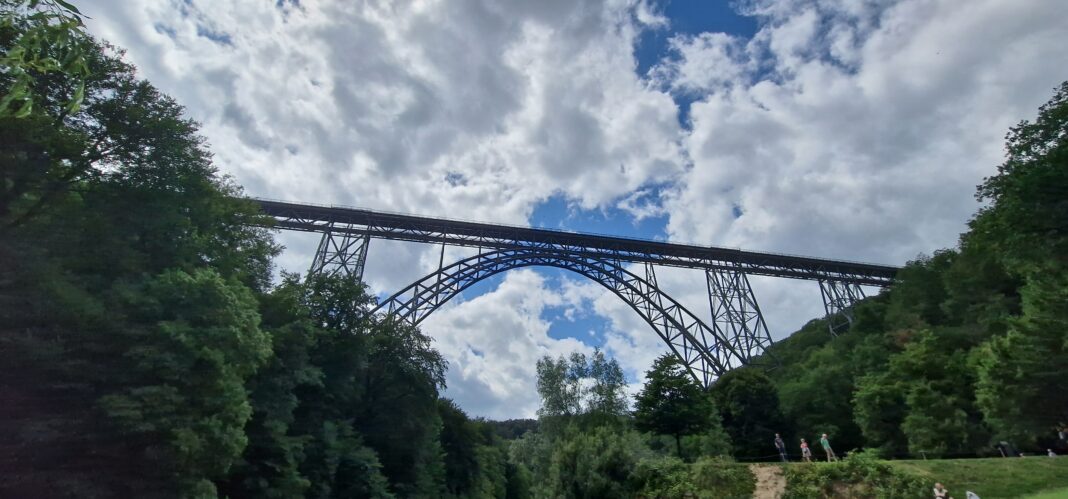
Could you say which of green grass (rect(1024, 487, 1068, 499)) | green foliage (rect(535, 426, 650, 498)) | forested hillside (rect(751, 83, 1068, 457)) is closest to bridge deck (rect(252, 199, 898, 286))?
forested hillside (rect(751, 83, 1068, 457))

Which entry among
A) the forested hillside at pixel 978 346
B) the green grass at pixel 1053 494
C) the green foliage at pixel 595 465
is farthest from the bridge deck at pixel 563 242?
the green grass at pixel 1053 494

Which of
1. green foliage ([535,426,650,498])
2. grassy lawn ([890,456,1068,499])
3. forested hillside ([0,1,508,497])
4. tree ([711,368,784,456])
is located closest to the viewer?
forested hillside ([0,1,508,497])

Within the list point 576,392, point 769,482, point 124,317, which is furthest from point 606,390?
point 124,317

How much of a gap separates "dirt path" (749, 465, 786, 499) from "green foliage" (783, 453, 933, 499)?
0.28 meters

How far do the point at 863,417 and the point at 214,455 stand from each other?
31774 millimetres

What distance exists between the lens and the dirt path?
2045 centimetres

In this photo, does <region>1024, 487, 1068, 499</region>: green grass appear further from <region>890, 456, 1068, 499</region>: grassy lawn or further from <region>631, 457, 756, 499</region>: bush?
<region>631, 457, 756, 499</region>: bush

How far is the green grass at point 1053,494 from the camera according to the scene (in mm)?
15573

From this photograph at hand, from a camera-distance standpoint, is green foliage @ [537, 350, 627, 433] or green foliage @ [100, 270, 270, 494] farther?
green foliage @ [537, 350, 627, 433]

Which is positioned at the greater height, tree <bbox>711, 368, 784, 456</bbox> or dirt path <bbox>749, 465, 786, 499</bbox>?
tree <bbox>711, 368, 784, 456</bbox>

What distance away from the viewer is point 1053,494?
642 inches

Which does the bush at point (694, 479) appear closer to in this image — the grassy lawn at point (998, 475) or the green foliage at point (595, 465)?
the green foliage at point (595, 465)

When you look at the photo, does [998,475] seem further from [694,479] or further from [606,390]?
[606,390]

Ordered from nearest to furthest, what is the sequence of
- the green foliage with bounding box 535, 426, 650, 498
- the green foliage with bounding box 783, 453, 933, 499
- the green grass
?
the green grass < the green foliage with bounding box 783, 453, 933, 499 < the green foliage with bounding box 535, 426, 650, 498
